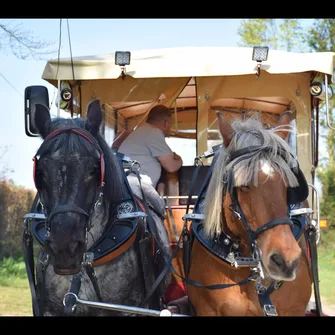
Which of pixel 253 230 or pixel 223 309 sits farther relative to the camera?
pixel 223 309

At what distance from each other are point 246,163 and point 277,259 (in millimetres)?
606

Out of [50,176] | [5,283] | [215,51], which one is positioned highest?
[215,51]

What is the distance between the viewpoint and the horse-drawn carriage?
320 cm

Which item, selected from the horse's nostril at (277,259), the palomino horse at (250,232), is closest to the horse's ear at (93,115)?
the palomino horse at (250,232)

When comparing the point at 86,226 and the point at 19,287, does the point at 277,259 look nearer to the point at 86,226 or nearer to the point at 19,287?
the point at 86,226

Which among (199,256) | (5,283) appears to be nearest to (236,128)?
(199,256)

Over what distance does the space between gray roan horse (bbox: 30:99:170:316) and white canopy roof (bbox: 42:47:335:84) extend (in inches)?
55.5

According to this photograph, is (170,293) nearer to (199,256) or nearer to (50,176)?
(199,256)

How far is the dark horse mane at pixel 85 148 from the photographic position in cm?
332

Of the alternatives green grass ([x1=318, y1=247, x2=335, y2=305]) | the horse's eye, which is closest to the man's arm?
the horse's eye

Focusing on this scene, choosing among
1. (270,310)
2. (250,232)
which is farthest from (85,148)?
Result: (270,310)

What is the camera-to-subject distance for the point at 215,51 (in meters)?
5.29

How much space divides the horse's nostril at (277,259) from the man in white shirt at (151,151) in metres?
2.27

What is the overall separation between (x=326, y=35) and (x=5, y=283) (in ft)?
38.1
